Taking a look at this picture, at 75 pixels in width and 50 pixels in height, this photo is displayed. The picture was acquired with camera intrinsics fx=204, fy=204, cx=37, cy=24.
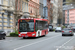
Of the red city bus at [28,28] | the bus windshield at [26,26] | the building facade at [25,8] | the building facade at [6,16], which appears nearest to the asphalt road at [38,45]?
the red city bus at [28,28]

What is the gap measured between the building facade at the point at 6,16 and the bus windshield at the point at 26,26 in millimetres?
9069

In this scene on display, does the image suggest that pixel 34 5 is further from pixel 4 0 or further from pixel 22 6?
pixel 4 0

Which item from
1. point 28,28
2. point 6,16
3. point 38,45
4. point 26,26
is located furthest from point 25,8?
point 38,45

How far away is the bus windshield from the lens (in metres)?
27.7

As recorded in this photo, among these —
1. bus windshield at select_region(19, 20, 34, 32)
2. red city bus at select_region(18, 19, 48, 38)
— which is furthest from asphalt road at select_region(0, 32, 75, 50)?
bus windshield at select_region(19, 20, 34, 32)

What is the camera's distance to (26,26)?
27.8m

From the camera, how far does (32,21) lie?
2800 cm

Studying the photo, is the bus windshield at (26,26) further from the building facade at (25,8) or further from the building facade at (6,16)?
the building facade at (25,8)

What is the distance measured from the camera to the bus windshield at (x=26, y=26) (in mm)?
27703

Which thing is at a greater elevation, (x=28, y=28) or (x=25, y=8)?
(x=25, y=8)

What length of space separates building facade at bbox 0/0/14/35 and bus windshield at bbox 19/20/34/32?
907 cm

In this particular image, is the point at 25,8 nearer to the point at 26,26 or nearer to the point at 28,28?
the point at 26,26

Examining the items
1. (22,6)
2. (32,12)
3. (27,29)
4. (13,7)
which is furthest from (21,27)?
(32,12)

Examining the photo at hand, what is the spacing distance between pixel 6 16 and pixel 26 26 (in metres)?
12.6
